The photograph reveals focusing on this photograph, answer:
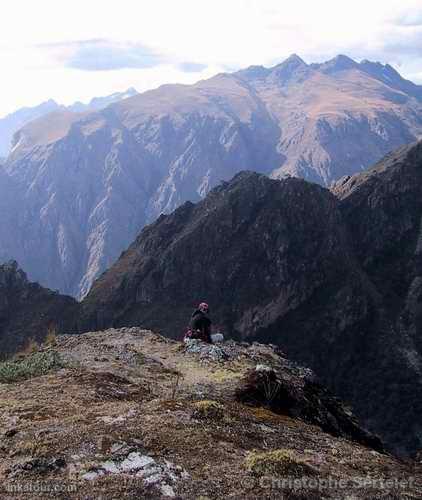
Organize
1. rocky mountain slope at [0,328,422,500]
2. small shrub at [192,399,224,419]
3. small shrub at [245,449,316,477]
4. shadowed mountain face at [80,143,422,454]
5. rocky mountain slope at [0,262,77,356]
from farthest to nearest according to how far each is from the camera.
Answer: shadowed mountain face at [80,143,422,454] → rocky mountain slope at [0,262,77,356] → small shrub at [192,399,224,419] → small shrub at [245,449,316,477] → rocky mountain slope at [0,328,422,500]

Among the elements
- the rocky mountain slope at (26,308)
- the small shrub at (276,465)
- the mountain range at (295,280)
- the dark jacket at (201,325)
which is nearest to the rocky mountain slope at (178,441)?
the small shrub at (276,465)

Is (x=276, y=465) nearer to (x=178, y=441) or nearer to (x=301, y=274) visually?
(x=178, y=441)

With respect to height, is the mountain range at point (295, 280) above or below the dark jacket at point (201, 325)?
below

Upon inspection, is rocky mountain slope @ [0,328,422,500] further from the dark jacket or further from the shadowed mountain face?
the shadowed mountain face

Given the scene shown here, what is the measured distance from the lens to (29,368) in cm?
1873

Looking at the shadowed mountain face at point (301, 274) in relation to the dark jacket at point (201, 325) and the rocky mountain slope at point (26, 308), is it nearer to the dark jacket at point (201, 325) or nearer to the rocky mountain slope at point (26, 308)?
the rocky mountain slope at point (26, 308)

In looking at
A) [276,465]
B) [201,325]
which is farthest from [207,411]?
[201,325]

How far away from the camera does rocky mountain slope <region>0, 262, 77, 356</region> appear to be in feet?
326

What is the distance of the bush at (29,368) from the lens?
18.0 m

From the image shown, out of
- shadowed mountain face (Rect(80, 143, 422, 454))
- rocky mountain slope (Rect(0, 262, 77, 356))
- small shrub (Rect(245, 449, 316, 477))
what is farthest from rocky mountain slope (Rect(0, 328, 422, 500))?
rocky mountain slope (Rect(0, 262, 77, 356))

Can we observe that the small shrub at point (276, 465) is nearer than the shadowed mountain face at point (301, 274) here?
Yes

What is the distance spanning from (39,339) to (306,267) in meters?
51.5

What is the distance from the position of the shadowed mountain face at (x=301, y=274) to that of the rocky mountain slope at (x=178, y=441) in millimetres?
80328

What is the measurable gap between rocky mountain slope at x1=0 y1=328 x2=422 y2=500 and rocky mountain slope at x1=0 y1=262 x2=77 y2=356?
83.1 metres
